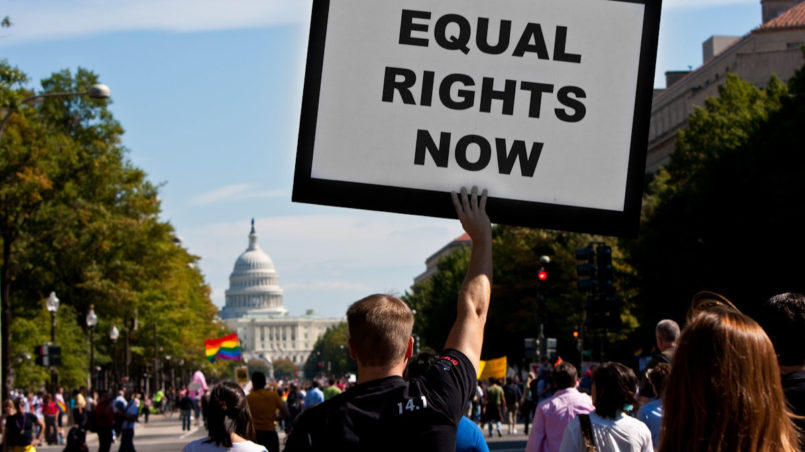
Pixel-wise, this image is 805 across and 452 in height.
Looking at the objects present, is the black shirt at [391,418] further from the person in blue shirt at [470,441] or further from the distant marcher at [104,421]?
the distant marcher at [104,421]

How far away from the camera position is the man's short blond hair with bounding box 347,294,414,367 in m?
3.71

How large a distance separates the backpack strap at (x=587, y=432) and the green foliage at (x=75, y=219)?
34.3 meters

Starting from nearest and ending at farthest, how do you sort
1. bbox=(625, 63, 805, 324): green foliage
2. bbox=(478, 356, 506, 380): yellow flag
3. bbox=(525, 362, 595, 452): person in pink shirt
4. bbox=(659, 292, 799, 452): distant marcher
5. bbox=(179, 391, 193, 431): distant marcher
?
1. bbox=(659, 292, 799, 452): distant marcher
2. bbox=(525, 362, 595, 452): person in pink shirt
3. bbox=(625, 63, 805, 324): green foliage
4. bbox=(478, 356, 506, 380): yellow flag
5. bbox=(179, 391, 193, 431): distant marcher

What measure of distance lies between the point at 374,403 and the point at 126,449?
73.9 feet

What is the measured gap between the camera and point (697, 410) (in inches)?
120

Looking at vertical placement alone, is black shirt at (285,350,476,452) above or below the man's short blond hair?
below

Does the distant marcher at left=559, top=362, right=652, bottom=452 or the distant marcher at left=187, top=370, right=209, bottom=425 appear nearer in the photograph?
the distant marcher at left=559, top=362, right=652, bottom=452

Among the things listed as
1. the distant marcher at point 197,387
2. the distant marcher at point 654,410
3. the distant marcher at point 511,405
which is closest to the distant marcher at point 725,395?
the distant marcher at point 654,410

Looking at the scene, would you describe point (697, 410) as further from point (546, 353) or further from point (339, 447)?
point (546, 353)

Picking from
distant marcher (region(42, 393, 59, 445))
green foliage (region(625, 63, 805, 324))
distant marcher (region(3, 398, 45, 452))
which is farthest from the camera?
green foliage (region(625, 63, 805, 324))

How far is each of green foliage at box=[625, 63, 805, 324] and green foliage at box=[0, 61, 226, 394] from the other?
66.0 ft

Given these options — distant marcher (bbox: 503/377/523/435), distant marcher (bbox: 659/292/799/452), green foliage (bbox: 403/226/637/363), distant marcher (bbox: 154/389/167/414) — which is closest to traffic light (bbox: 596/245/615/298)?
distant marcher (bbox: 503/377/523/435)

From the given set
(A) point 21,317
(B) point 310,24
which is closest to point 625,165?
(B) point 310,24

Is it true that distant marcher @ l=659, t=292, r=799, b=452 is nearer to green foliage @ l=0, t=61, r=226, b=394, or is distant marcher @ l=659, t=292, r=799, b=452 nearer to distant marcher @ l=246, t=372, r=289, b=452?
distant marcher @ l=246, t=372, r=289, b=452
